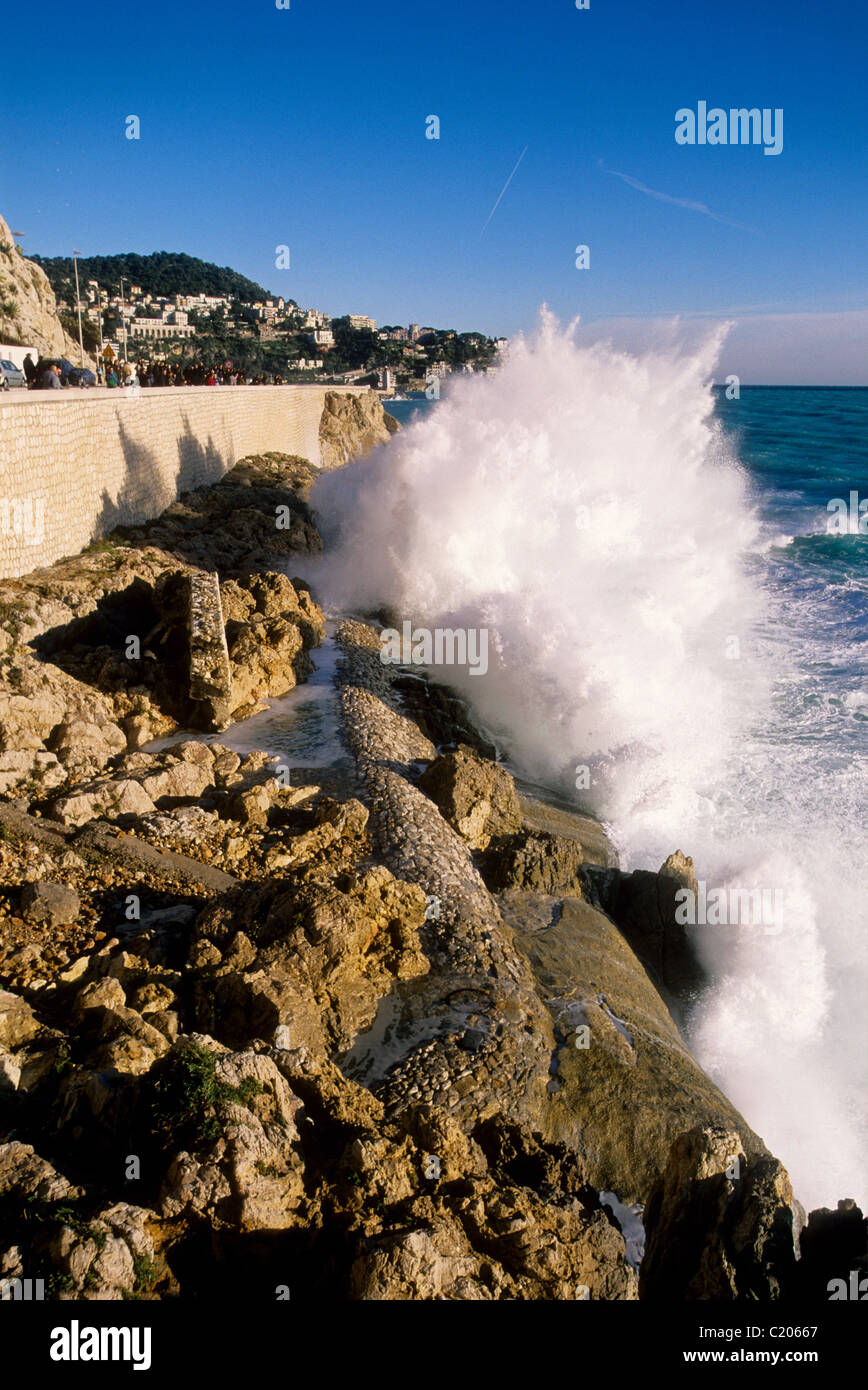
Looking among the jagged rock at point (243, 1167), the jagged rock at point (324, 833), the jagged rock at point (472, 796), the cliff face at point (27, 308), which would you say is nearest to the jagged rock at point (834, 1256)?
the jagged rock at point (243, 1167)

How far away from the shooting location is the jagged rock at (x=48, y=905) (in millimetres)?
6289

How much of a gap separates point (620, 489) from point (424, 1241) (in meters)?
17.6

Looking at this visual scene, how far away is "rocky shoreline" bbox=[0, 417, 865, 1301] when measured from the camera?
145 inches

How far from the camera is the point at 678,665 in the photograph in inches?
595

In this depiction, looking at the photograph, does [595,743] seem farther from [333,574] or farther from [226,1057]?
[226,1057]

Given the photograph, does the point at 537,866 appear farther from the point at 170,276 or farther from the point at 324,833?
the point at 170,276

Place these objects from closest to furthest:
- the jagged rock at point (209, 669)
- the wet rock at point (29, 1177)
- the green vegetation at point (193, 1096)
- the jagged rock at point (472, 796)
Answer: the wet rock at point (29, 1177) < the green vegetation at point (193, 1096) < the jagged rock at point (472, 796) < the jagged rock at point (209, 669)

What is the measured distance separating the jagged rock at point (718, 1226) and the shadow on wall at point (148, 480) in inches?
550

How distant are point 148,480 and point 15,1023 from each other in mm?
16036

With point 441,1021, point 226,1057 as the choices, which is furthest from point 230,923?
point 226,1057

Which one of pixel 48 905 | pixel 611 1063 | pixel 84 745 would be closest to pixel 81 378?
pixel 84 745

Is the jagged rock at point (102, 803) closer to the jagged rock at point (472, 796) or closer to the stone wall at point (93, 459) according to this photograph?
the jagged rock at point (472, 796)

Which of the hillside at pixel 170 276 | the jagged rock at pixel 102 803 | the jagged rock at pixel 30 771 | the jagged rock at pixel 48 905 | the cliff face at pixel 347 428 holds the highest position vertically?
the hillside at pixel 170 276

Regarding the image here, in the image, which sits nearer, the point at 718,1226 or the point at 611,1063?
the point at 718,1226
